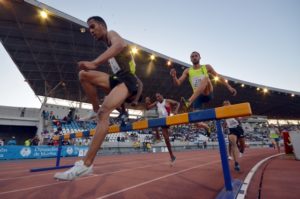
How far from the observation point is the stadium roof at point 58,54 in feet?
57.4

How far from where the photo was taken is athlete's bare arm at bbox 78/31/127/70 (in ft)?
7.11

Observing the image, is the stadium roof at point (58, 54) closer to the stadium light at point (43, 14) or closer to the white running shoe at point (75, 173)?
the stadium light at point (43, 14)

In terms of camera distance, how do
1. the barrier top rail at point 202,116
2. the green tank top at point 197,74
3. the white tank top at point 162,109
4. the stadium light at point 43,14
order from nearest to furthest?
the barrier top rail at point 202,116 < the green tank top at point 197,74 < the white tank top at point 162,109 < the stadium light at point 43,14

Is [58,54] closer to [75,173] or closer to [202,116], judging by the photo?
[202,116]

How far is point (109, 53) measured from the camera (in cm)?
231

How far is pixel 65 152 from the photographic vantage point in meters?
18.1

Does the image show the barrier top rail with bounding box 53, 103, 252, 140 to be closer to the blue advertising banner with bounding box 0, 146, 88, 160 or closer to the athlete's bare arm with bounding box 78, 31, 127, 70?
the athlete's bare arm with bounding box 78, 31, 127, 70

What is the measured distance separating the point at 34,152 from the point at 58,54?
1114 cm

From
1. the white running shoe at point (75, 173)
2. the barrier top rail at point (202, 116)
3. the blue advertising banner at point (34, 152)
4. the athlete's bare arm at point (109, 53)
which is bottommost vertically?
the white running shoe at point (75, 173)

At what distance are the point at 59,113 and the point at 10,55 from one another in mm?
10390

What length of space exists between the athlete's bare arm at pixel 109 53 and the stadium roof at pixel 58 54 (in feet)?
53.3

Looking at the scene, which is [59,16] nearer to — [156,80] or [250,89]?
[156,80]

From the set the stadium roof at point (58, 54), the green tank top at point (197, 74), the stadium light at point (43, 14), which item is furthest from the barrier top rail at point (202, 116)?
the stadium light at point (43, 14)

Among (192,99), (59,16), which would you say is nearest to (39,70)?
(59,16)
